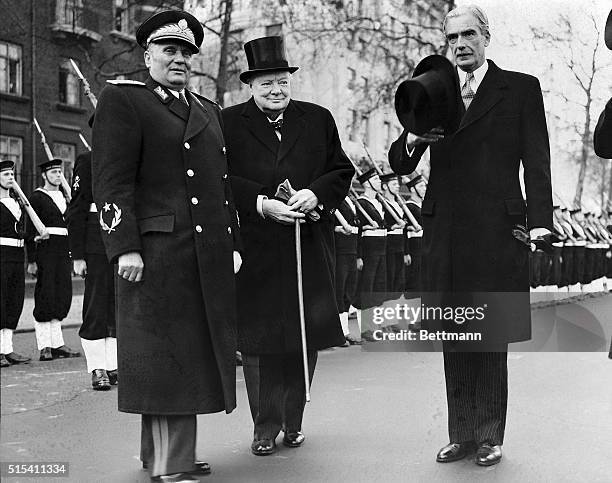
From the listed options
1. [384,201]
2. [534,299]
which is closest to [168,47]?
[384,201]

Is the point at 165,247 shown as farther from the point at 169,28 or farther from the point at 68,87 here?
the point at 68,87

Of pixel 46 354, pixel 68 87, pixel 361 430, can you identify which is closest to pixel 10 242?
pixel 46 354

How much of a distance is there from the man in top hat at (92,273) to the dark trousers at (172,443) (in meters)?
3.06

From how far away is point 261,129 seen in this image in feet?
16.5

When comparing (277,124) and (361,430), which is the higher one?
(277,124)

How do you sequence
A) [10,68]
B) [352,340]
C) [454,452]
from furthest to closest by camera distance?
[10,68] → [352,340] → [454,452]

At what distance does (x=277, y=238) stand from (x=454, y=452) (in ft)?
4.66

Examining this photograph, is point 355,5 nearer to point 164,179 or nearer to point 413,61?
point 413,61

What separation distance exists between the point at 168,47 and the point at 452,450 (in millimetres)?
2300

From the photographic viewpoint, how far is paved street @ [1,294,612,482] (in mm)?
4297

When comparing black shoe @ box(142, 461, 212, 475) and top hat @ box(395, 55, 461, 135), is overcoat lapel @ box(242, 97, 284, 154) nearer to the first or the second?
top hat @ box(395, 55, 461, 135)

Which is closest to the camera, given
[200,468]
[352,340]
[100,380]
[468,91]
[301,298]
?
[200,468]

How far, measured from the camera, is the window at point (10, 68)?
71.8 ft

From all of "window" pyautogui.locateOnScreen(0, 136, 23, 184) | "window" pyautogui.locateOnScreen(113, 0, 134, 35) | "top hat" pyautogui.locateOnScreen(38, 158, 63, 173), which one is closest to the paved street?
"top hat" pyautogui.locateOnScreen(38, 158, 63, 173)
